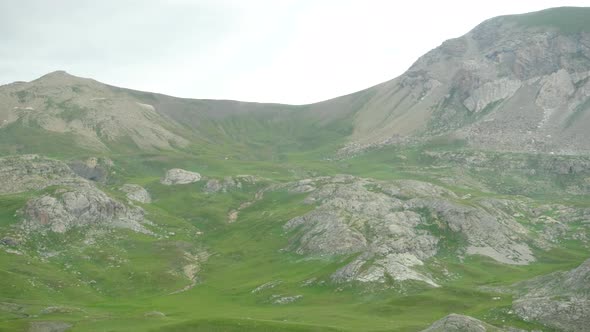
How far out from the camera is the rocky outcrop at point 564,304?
59.2m

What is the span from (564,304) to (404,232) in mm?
74949

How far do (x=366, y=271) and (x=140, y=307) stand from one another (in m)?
43.7

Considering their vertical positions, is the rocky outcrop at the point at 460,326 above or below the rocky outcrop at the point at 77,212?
below

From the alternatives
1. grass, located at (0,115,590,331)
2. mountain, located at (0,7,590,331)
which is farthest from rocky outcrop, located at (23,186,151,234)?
grass, located at (0,115,590,331)

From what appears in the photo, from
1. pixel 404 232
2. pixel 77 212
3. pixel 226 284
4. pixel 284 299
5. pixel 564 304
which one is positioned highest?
pixel 77 212

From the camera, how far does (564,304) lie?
61625 mm

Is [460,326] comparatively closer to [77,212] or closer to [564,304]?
[564,304]

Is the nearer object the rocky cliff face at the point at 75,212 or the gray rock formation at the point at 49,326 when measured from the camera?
the gray rock formation at the point at 49,326

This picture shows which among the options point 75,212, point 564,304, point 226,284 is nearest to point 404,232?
point 226,284

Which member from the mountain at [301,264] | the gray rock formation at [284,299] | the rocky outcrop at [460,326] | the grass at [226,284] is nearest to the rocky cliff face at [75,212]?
the mountain at [301,264]

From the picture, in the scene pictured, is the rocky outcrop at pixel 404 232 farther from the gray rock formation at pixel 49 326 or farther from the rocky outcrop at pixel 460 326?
the gray rock formation at pixel 49 326

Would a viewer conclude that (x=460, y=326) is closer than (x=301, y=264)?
Yes

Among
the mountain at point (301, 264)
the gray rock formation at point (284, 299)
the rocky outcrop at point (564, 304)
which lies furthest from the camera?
the gray rock formation at point (284, 299)

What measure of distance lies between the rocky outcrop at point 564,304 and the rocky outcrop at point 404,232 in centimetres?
3697
